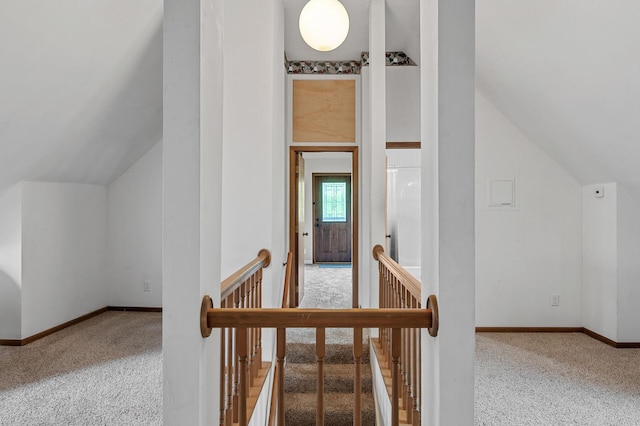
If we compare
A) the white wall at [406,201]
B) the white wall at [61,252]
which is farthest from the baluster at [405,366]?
the white wall at [406,201]

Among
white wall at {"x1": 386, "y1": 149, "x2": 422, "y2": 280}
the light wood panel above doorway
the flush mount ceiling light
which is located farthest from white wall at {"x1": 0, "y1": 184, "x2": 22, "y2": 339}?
white wall at {"x1": 386, "y1": 149, "x2": 422, "y2": 280}

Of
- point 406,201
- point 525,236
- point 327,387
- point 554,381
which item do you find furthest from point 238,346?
point 406,201

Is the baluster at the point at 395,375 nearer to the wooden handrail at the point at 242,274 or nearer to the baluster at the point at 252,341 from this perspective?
the wooden handrail at the point at 242,274

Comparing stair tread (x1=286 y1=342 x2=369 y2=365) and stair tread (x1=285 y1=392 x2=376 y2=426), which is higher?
stair tread (x1=286 y1=342 x2=369 y2=365)

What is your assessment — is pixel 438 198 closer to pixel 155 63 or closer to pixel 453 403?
pixel 453 403

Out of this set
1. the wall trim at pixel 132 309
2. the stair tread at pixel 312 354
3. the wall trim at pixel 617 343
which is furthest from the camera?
the wall trim at pixel 132 309

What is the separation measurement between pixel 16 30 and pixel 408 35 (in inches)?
140

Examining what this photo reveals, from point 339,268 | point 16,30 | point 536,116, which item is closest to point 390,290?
point 536,116

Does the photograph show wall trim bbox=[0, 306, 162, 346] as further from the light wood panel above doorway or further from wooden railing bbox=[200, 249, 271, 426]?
the light wood panel above doorway

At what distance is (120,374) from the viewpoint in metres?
3.04

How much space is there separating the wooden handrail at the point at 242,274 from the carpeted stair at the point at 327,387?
A: 0.96 m

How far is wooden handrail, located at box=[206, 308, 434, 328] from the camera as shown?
4.44 ft

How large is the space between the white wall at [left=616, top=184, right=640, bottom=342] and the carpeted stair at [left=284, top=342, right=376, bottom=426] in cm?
255

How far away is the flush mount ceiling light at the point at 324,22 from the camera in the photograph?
2402 millimetres
